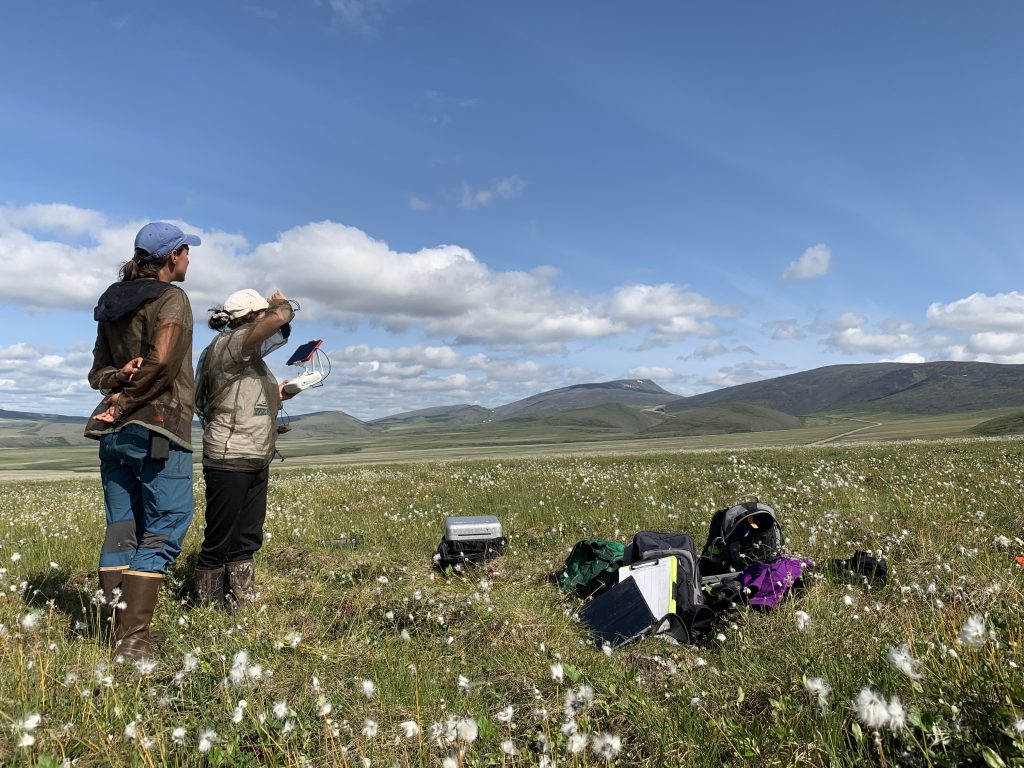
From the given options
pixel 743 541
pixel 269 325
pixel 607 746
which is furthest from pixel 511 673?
pixel 743 541

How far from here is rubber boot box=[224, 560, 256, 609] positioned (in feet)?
20.5

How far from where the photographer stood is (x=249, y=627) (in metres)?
5.14

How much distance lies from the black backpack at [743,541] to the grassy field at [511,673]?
0.73 meters

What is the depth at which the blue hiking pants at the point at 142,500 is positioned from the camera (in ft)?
17.2

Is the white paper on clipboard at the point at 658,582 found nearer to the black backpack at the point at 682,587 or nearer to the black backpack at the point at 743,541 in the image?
the black backpack at the point at 682,587

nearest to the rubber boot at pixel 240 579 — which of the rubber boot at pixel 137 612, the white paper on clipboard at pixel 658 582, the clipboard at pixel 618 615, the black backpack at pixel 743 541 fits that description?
the rubber boot at pixel 137 612

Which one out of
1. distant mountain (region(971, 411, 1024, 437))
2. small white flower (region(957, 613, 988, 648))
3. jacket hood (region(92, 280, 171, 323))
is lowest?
distant mountain (region(971, 411, 1024, 437))

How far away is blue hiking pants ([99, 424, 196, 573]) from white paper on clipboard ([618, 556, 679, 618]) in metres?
4.24

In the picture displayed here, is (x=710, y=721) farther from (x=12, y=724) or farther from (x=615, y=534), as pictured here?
(x=615, y=534)

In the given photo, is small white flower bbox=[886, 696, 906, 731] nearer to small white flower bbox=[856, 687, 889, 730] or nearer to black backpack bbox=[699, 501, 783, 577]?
small white flower bbox=[856, 687, 889, 730]

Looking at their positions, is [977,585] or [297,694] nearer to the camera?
[297,694]

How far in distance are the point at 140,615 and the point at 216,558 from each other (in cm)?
111

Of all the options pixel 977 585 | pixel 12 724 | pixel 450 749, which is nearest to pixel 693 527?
pixel 977 585

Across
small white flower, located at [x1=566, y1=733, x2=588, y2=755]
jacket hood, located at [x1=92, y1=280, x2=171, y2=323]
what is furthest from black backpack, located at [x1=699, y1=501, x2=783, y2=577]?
jacket hood, located at [x1=92, y1=280, x2=171, y2=323]
